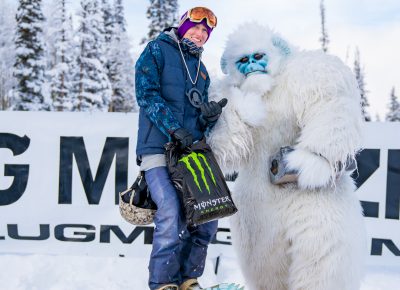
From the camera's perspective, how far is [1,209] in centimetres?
396

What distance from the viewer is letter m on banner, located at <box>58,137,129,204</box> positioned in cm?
400

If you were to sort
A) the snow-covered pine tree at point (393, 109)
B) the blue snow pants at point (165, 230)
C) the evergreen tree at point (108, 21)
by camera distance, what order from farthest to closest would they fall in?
the snow-covered pine tree at point (393, 109)
the evergreen tree at point (108, 21)
the blue snow pants at point (165, 230)

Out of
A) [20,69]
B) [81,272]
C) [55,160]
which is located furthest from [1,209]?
[20,69]

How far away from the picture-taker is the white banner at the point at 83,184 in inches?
155

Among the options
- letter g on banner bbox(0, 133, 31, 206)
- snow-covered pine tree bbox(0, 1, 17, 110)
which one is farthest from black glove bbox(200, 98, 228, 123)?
snow-covered pine tree bbox(0, 1, 17, 110)

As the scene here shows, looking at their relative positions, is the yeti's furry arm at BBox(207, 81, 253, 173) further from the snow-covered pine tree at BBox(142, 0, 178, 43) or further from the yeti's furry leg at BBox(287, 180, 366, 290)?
the snow-covered pine tree at BBox(142, 0, 178, 43)

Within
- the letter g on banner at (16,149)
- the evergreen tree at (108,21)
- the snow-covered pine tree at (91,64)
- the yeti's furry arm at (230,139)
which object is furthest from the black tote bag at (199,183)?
the evergreen tree at (108,21)

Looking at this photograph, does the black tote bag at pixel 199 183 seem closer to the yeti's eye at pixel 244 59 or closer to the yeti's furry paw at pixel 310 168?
the yeti's furry paw at pixel 310 168

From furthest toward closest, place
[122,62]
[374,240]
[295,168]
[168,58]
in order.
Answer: [122,62], [374,240], [168,58], [295,168]

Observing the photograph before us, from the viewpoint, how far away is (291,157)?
6.40 ft

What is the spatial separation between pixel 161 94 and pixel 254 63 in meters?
0.53

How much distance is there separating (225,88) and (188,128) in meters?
0.35

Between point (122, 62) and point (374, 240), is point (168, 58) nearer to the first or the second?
point (374, 240)

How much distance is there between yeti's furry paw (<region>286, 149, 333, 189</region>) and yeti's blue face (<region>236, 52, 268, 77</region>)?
0.50 m
